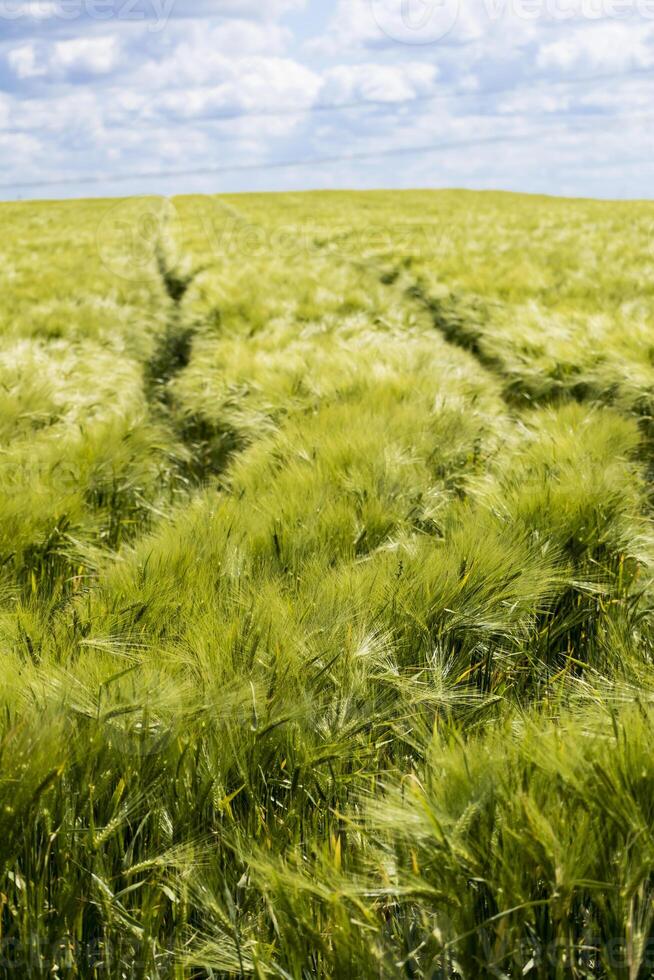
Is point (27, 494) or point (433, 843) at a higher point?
point (27, 494)

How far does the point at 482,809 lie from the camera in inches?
36.5

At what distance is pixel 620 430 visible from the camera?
2.88 meters

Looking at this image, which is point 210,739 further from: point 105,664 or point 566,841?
point 566,841

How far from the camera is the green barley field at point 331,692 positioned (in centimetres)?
88

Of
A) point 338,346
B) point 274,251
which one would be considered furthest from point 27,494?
point 274,251

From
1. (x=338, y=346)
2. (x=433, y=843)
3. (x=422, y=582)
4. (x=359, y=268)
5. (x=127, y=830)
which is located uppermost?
(x=359, y=268)

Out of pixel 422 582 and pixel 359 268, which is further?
pixel 359 268

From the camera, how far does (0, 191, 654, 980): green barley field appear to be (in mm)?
883

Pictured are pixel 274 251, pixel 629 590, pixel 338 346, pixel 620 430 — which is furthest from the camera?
pixel 274 251

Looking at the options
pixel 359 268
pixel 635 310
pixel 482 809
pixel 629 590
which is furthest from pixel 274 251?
pixel 482 809

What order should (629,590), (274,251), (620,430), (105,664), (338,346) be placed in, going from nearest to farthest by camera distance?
(105,664) → (629,590) → (620,430) → (338,346) → (274,251)

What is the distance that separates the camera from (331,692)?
1.25 meters

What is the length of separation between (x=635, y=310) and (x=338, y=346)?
3.12m

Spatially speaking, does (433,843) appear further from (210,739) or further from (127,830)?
(127,830)
